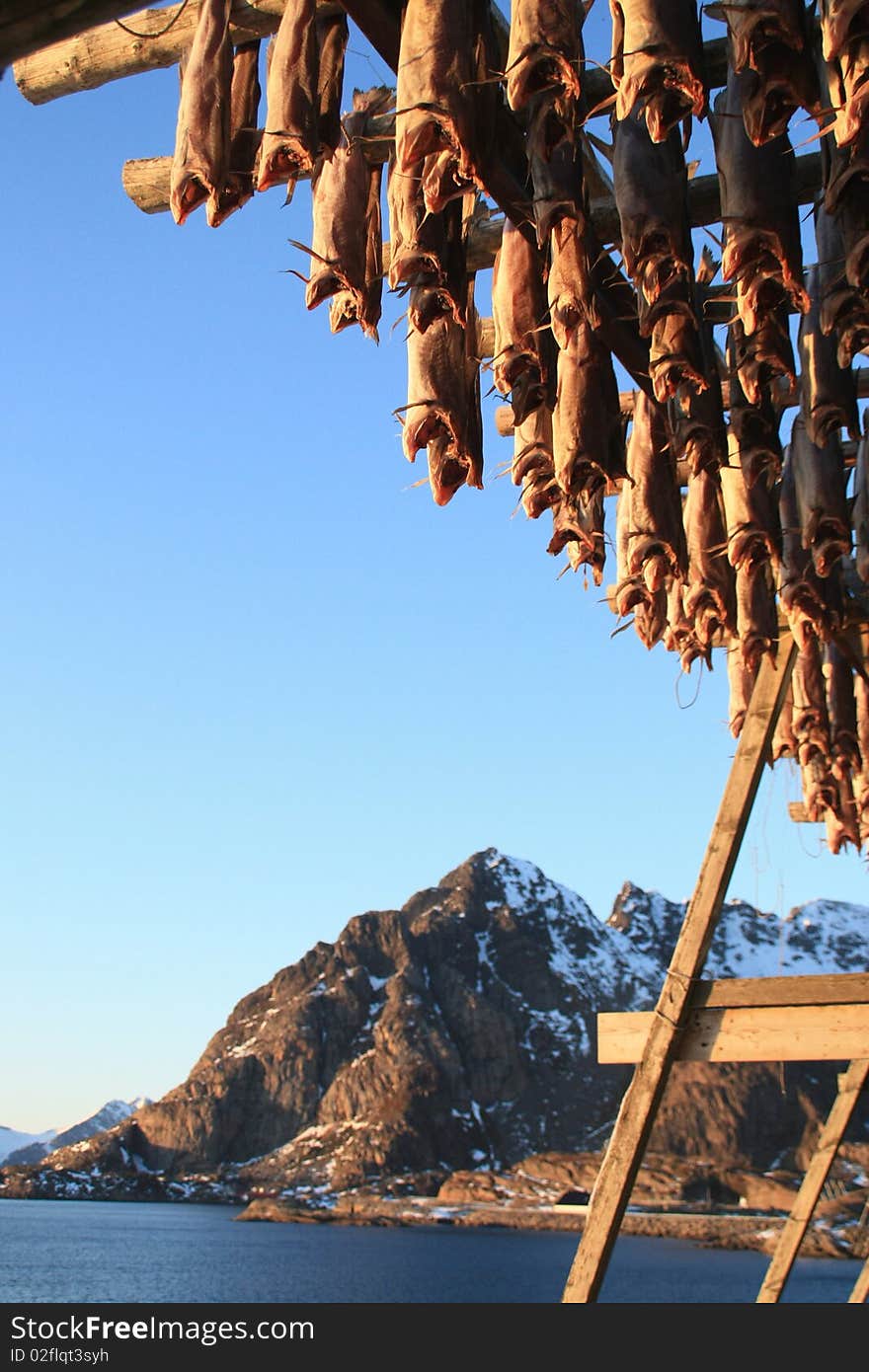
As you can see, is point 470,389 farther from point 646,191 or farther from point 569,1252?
point 569,1252

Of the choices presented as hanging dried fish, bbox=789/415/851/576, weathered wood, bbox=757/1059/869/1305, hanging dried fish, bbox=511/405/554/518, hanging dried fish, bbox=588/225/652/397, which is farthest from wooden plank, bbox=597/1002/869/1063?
hanging dried fish, bbox=588/225/652/397

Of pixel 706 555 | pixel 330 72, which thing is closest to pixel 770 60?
pixel 330 72

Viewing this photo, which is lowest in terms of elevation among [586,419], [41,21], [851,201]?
[41,21]

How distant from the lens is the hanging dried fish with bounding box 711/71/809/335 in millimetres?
3604

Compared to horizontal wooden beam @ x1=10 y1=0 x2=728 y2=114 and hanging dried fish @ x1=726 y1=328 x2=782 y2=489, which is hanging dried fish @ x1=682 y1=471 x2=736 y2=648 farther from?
horizontal wooden beam @ x1=10 y1=0 x2=728 y2=114

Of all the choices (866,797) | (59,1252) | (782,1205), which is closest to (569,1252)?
(782,1205)

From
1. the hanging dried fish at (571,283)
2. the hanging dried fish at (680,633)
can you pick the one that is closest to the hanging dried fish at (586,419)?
the hanging dried fish at (571,283)

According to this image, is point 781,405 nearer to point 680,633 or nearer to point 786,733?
point 680,633

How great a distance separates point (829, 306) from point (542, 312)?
932mm

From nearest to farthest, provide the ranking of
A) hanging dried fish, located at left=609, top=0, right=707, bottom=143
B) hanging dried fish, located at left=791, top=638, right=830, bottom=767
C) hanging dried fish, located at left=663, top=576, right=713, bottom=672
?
1. hanging dried fish, located at left=609, top=0, right=707, bottom=143
2. hanging dried fish, located at left=663, top=576, right=713, bottom=672
3. hanging dried fish, located at left=791, top=638, right=830, bottom=767

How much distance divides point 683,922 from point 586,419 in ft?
12.1

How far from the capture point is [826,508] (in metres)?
5.21

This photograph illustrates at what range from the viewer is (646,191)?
12.2ft

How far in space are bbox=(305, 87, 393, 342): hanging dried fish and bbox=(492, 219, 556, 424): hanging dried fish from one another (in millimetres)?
450
